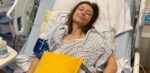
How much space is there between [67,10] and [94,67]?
0.62m

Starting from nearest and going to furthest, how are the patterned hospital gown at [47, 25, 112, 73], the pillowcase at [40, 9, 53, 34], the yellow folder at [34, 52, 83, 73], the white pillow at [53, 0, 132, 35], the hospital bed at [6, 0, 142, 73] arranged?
the yellow folder at [34, 52, 83, 73]
the patterned hospital gown at [47, 25, 112, 73]
the hospital bed at [6, 0, 142, 73]
the white pillow at [53, 0, 132, 35]
the pillowcase at [40, 9, 53, 34]

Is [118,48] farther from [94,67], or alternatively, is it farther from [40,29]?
[40,29]

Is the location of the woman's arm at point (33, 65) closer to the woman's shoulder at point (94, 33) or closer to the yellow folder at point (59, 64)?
the yellow folder at point (59, 64)

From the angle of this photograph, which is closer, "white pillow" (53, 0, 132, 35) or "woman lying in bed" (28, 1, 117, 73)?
"woman lying in bed" (28, 1, 117, 73)

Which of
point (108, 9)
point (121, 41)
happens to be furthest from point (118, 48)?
point (108, 9)

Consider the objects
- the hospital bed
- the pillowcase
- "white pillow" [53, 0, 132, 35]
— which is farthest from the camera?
the pillowcase

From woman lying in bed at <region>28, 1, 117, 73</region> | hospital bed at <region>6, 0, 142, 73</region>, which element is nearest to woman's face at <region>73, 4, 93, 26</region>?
woman lying in bed at <region>28, 1, 117, 73</region>

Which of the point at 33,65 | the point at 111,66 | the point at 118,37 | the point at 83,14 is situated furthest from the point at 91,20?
the point at 33,65

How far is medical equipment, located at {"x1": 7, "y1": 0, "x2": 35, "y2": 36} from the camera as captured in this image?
2135mm

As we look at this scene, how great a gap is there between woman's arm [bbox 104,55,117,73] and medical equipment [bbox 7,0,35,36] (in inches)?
32.8

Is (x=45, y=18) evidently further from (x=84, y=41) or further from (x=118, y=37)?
(x=118, y=37)

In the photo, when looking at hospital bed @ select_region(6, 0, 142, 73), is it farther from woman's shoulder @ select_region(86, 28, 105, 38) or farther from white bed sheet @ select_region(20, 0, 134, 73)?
woman's shoulder @ select_region(86, 28, 105, 38)

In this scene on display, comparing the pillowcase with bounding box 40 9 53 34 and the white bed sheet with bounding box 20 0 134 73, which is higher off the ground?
the pillowcase with bounding box 40 9 53 34

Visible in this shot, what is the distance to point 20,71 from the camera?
6.68 ft
